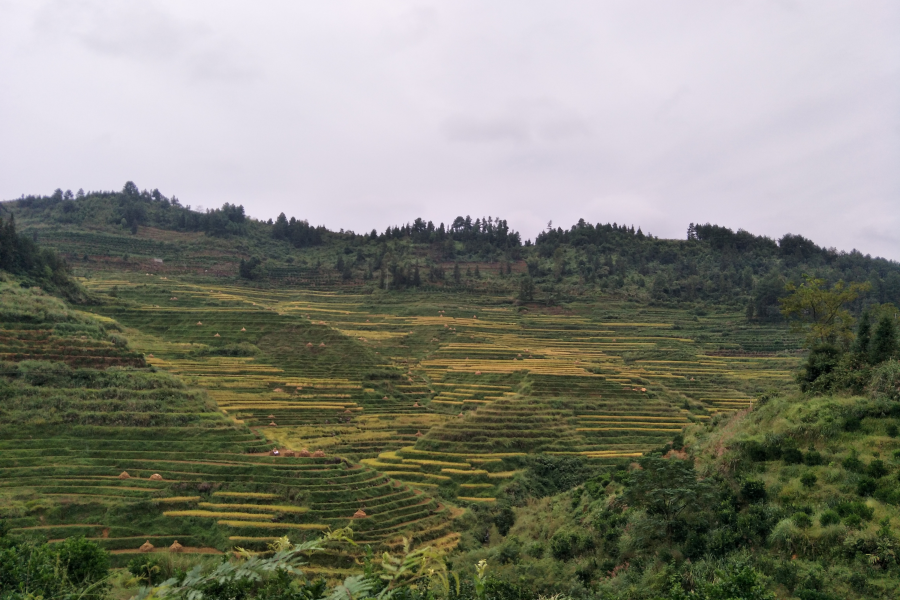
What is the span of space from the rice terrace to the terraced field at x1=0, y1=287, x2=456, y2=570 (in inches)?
4.8

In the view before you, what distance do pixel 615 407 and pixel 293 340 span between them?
107ft

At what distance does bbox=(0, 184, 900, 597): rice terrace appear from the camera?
74.8 feet

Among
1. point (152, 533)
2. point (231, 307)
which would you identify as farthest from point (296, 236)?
point (152, 533)

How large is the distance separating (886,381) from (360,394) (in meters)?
34.9

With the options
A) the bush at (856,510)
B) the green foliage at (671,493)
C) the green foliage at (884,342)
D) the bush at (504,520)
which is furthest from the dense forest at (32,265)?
the green foliage at (884,342)

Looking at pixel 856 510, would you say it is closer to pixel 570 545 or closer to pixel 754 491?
pixel 754 491

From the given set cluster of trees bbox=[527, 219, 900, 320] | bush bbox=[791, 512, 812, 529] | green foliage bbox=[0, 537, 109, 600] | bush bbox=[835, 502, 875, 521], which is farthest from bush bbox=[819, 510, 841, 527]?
cluster of trees bbox=[527, 219, 900, 320]

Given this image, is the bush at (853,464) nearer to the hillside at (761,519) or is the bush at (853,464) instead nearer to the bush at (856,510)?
the hillside at (761,519)

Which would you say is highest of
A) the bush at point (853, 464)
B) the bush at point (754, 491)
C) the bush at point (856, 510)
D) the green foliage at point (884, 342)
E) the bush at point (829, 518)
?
the green foliage at point (884, 342)

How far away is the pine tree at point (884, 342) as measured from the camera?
1823 cm

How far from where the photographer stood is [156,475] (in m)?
25.0

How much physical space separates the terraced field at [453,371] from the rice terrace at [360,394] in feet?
0.84

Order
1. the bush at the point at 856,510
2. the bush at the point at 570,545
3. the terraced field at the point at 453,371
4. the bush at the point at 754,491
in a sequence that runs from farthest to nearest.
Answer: the terraced field at the point at 453,371, the bush at the point at 570,545, the bush at the point at 754,491, the bush at the point at 856,510

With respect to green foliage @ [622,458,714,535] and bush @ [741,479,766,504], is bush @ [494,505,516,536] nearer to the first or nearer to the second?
green foliage @ [622,458,714,535]
